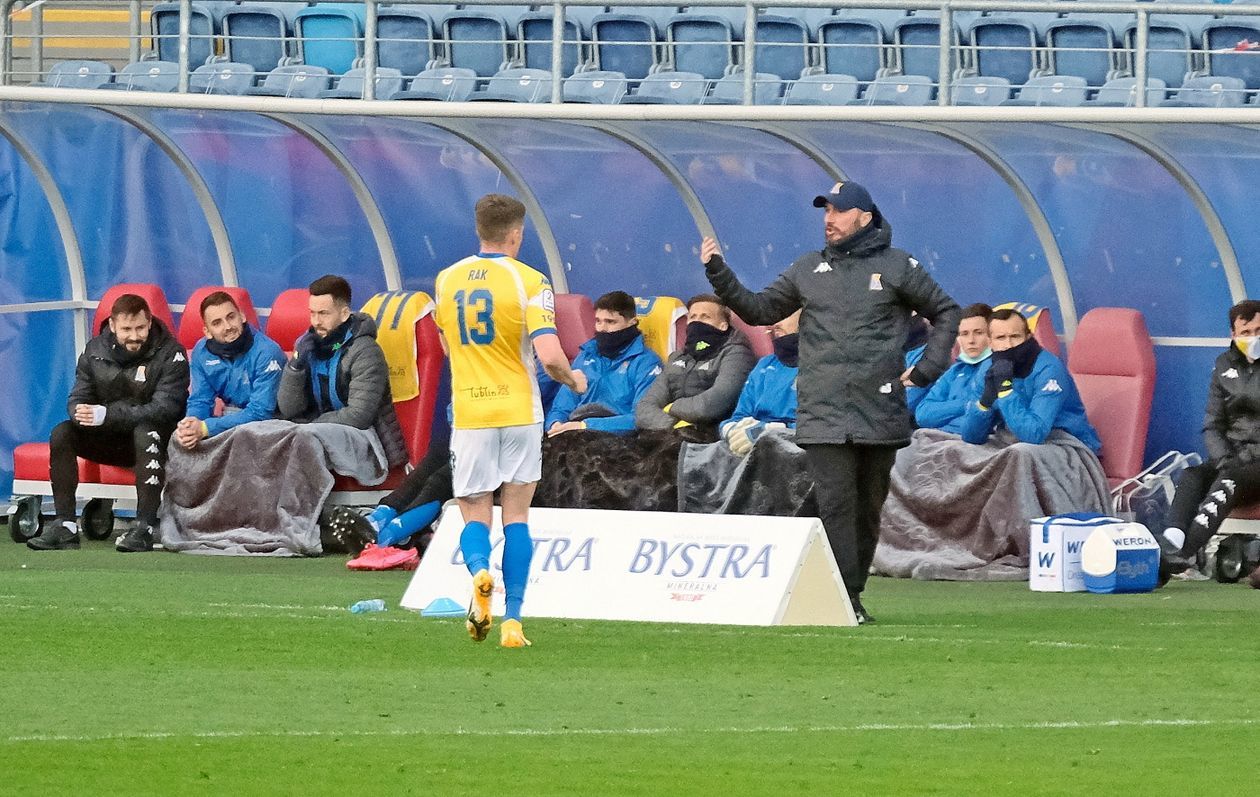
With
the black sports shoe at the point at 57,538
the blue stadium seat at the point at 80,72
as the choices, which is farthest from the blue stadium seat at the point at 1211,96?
the blue stadium seat at the point at 80,72

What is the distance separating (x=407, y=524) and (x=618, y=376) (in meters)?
1.65

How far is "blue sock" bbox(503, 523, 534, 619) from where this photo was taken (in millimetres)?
8469

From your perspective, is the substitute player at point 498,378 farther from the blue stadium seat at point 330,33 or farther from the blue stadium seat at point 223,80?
the blue stadium seat at point 330,33

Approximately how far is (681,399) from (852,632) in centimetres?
419

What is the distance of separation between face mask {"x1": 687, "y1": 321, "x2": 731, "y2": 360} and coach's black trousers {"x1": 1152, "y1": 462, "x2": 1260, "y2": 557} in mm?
2608

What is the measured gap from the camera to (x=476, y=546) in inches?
335

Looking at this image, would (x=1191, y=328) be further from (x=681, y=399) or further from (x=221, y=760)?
(x=221, y=760)

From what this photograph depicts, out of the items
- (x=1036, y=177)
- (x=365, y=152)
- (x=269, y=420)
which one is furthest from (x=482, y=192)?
(x=1036, y=177)

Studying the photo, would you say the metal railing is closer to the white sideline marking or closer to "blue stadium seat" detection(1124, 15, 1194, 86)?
"blue stadium seat" detection(1124, 15, 1194, 86)

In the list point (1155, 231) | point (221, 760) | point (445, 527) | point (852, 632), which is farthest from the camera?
point (1155, 231)

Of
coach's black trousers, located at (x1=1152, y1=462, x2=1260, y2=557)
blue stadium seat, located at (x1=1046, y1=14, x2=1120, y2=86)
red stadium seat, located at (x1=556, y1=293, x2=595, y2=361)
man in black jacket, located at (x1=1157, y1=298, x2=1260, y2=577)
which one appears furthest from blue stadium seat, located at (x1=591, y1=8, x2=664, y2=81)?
coach's black trousers, located at (x1=1152, y1=462, x2=1260, y2=557)

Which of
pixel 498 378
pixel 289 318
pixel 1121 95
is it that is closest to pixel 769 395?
pixel 289 318

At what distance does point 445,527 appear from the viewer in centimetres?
997

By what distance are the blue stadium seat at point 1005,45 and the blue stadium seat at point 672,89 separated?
74.0 inches
